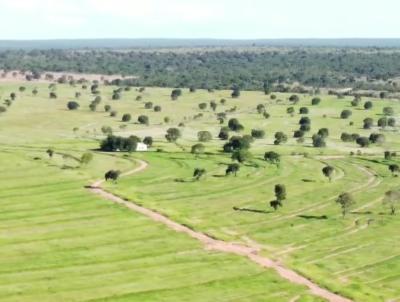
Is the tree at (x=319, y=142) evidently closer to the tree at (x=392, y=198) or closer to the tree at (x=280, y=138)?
the tree at (x=280, y=138)

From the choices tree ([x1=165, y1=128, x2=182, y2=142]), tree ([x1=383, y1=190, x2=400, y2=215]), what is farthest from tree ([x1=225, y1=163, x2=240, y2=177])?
tree ([x1=165, y1=128, x2=182, y2=142])

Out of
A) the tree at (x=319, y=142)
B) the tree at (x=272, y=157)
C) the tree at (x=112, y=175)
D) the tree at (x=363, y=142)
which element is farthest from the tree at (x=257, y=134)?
the tree at (x=112, y=175)

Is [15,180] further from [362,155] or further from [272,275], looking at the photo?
[362,155]

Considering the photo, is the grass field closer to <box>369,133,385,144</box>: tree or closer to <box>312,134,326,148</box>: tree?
<box>312,134,326,148</box>: tree

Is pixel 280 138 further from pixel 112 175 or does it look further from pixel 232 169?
pixel 112 175

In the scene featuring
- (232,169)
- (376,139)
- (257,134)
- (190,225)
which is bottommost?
(190,225)

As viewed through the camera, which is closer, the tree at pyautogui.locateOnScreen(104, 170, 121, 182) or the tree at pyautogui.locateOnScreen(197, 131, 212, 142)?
the tree at pyautogui.locateOnScreen(104, 170, 121, 182)

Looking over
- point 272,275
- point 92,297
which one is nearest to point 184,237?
point 272,275

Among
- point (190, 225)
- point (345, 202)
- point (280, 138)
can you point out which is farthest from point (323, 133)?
point (190, 225)
